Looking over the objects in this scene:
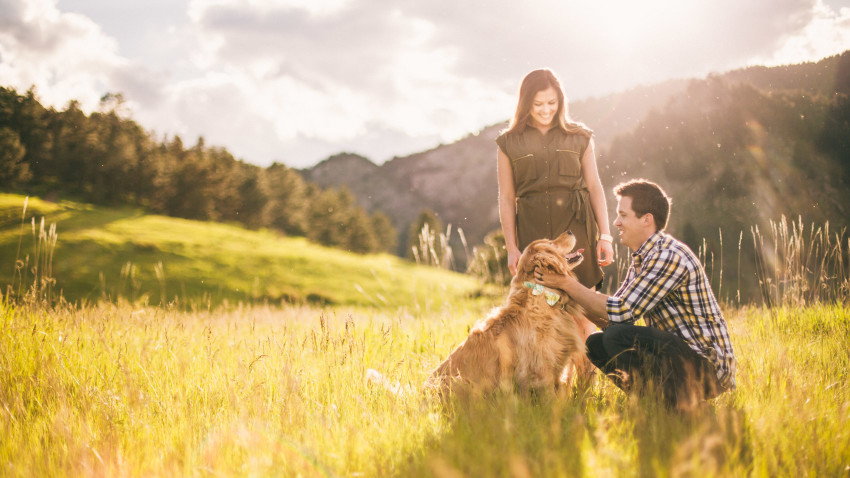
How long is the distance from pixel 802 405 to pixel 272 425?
10.6 ft

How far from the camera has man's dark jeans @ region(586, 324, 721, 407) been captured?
2760 millimetres

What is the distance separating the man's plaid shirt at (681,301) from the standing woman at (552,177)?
0.78 metres

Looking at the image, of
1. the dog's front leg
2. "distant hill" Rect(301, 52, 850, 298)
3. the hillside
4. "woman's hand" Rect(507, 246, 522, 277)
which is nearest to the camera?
the dog's front leg

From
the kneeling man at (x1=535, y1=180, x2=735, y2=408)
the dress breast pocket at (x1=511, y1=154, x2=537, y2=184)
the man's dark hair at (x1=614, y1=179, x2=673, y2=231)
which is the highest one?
the dress breast pocket at (x1=511, y1=154, x2=537, y2=184)

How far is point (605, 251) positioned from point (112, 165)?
51397 mm

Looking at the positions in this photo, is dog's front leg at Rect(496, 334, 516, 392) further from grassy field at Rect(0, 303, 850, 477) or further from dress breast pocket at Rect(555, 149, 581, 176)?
dress breast pocket at Rect(555, 149, 581, 176)

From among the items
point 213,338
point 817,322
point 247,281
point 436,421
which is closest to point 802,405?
point 436,421

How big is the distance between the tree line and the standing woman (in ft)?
158

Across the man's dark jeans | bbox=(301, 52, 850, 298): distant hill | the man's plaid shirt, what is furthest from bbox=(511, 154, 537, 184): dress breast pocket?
bbox=(301, 52, 850, 298): distant hill

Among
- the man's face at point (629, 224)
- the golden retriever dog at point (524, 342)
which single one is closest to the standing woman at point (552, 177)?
the golden retriever dog at point (524, 342)

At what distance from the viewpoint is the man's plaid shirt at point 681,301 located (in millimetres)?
2900

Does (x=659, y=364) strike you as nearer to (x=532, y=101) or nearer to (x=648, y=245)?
(x=648, y=245)

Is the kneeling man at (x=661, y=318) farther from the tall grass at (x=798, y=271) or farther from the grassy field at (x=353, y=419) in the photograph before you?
the tall grass at (x=798, y=271)

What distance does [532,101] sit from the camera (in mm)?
3877
